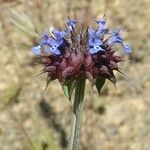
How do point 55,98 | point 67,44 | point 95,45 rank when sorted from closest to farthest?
1. point 95,45
2. point 67,44
3. point 55,98

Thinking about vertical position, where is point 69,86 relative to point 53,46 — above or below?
below

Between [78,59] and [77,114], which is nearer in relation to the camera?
[78,59]

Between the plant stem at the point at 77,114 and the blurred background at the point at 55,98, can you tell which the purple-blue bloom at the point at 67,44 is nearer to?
the plant stem at the point at 77,114

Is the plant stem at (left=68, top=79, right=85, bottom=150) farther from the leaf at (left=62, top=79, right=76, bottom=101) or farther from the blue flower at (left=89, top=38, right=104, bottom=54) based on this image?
the blue flower at (left=89, top=38, right=104, bottom=54)

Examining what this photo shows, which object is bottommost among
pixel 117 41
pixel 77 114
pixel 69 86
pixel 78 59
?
pixel 77 114

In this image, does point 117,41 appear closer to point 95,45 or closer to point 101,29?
point 101,29

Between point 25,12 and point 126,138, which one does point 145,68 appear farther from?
point 25,12

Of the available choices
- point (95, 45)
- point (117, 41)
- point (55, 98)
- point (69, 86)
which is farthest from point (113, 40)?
point (55, 98)
